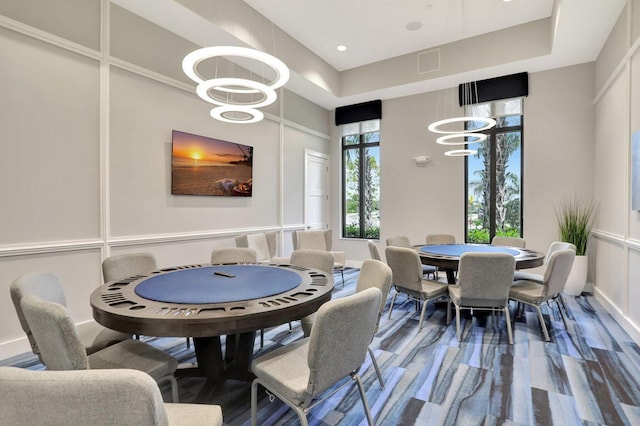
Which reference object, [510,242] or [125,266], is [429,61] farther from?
[125,266]

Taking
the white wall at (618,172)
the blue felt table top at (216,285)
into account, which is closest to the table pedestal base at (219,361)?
the blue felt table top at (216,285)

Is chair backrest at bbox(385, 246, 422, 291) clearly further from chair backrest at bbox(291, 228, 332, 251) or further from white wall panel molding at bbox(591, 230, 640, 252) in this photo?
white wall panel molding at bbox(591, 230, 640, 252)

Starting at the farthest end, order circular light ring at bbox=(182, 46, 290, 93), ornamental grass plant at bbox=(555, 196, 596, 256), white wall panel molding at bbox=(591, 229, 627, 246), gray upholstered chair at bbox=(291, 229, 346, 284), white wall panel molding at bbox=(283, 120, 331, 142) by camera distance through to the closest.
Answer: white wall panel molding at bbox=(283, 120, 331, 142)
gray upholstered chair at bbox=(291, 229, 346, 284)
ornamental grass plant at bbox=(555, 196, 596, 256)
white wall panel molding at bbox=(591, 229, 627, 246)
circular light ring at bbox=(182, 46, 290, 93)

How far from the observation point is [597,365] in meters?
2.65

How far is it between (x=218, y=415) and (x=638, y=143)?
4.22 m

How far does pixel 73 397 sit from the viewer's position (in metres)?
0.83

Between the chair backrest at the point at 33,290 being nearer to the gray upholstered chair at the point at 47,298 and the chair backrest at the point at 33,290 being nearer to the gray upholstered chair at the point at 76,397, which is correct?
the gray upholstered chair at the point at 47,298

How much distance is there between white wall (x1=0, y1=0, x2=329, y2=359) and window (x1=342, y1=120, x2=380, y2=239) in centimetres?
340

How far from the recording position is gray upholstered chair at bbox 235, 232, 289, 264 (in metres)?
4.60

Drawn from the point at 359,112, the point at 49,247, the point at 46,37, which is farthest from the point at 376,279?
the point at 359,112

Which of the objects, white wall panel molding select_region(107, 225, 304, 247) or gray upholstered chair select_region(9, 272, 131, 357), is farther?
white wall panel molding select_region(107, 225, 304, 247)

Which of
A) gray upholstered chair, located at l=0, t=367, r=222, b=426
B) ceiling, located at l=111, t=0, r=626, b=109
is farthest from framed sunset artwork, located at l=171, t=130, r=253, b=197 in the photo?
gray upholstered chair, located at l=0, t=367, r=222, b=426

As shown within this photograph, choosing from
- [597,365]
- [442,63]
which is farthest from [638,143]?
[442,63]

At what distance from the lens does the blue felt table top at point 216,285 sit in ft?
6.12
